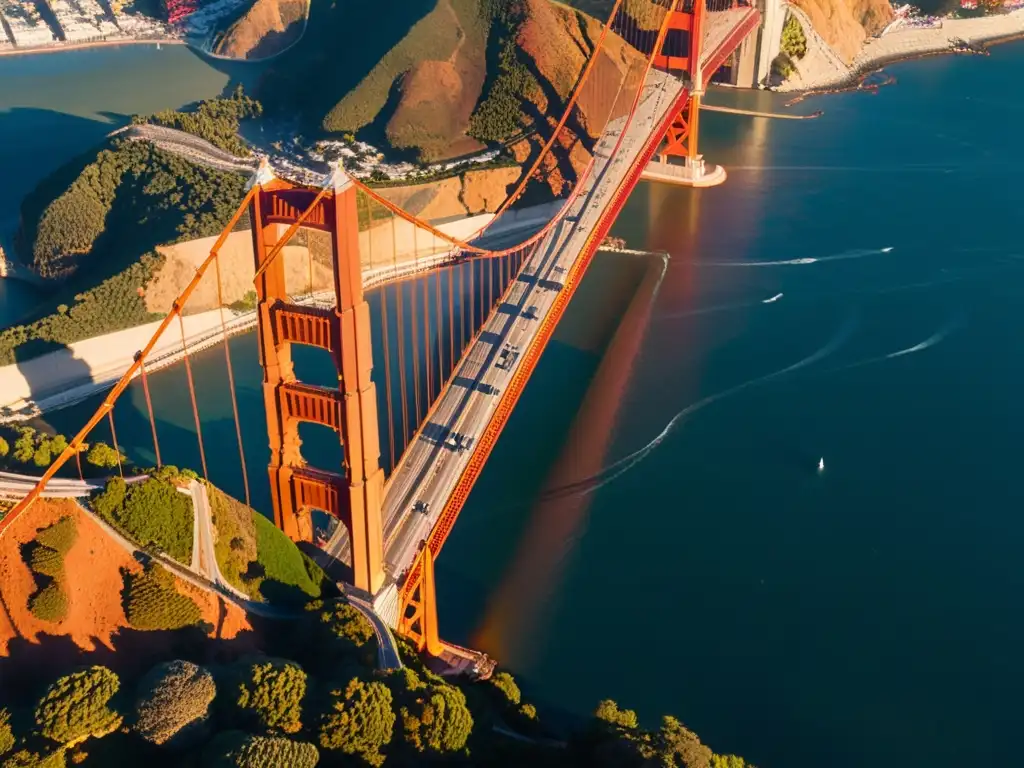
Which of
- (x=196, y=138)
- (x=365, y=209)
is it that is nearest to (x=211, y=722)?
(x=365, y=209)

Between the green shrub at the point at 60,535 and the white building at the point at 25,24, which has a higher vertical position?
the white building at the point at 25,24

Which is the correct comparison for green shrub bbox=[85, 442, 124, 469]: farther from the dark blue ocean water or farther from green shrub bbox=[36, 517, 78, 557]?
the dark blue ocean water

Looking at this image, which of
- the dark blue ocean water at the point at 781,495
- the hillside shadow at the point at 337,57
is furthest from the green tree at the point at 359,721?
the hillside shadow at the point at 337,57

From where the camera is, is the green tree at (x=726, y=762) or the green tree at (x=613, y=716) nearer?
the green tree at (x=726, y=762)

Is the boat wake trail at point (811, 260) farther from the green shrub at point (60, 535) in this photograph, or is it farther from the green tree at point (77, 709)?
the green tree at point (77, 709)

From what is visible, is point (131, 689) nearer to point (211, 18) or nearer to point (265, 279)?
point (265, 279)

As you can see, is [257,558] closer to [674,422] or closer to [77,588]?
[77,588]

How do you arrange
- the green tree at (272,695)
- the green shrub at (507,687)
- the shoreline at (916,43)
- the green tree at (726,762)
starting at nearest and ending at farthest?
the green tree at (272,695) → the green tree at (726,762) → the green shrub at (507,687) → the shoreline at (916,43)
